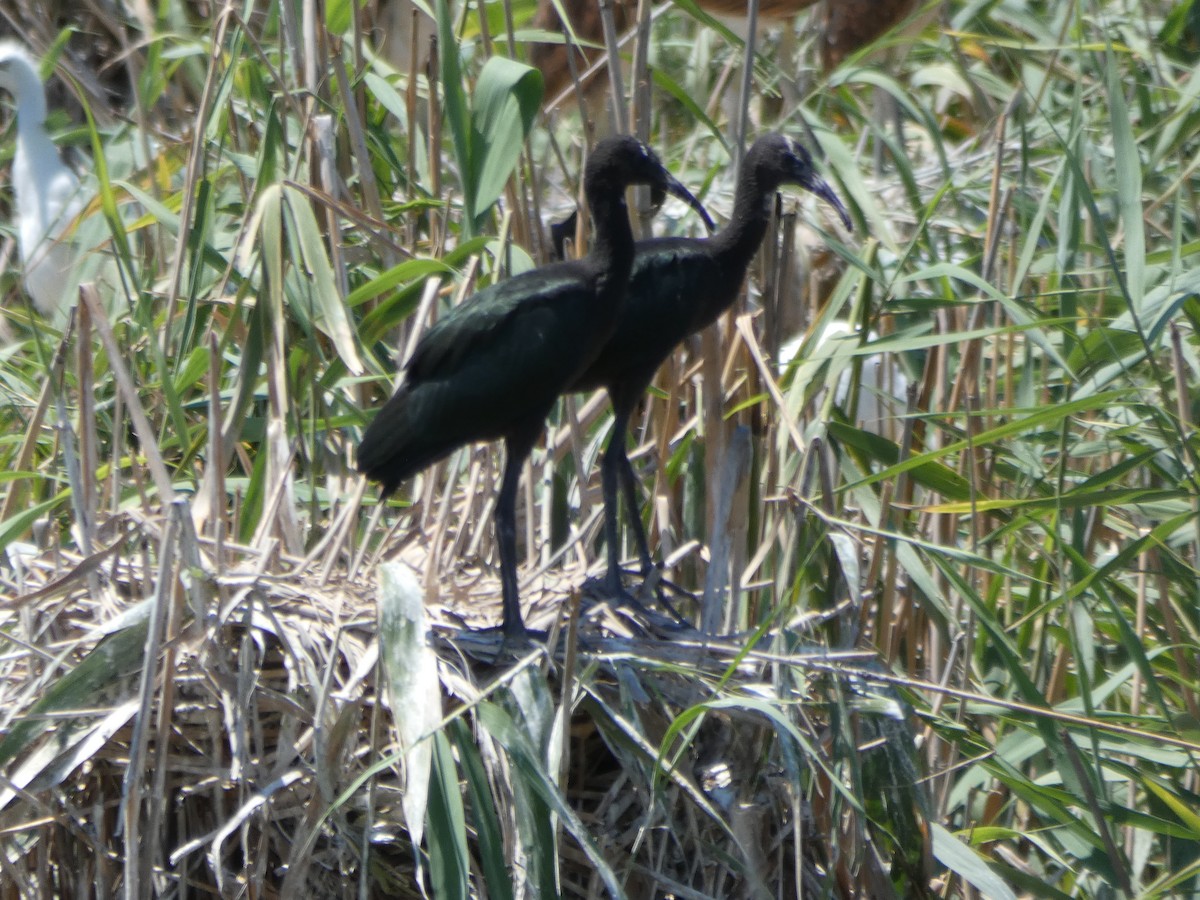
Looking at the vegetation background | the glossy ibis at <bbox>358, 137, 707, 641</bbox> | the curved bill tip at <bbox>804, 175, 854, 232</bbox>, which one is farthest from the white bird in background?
the curved bill tip at <bbox>804, 175, 854, 232</bbox>

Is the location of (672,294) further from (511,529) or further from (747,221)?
(511,529)

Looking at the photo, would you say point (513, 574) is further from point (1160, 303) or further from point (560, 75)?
point (560, 75)

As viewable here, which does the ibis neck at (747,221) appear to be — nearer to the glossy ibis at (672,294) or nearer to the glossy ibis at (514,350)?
the glossy ibis at (672,294)

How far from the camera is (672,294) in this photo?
236 cm

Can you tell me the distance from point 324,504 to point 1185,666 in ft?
4.67

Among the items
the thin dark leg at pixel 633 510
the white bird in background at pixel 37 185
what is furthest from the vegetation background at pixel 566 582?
the white bird in background at pixel 37 185

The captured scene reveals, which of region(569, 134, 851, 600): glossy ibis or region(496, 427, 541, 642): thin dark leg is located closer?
region(496, 427, 541, 642): thin dark leg

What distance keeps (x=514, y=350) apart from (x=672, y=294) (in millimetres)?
299

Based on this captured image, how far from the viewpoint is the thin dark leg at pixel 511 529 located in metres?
2.18

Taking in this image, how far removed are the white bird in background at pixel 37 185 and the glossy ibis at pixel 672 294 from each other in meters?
1.84

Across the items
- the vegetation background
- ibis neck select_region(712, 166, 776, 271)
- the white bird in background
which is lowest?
the vegetation background

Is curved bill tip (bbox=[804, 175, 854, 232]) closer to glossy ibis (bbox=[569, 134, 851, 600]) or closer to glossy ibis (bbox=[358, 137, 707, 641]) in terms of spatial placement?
glossy ibis (bbox=[569, 134, 851, 600])

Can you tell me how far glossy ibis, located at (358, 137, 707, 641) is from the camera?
220 centimetres

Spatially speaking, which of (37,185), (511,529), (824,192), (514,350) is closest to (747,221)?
(824,192)
